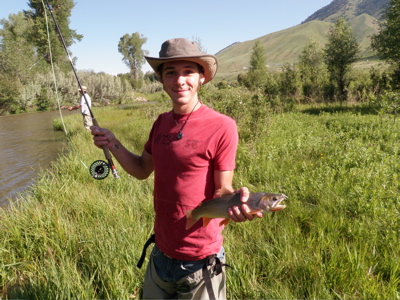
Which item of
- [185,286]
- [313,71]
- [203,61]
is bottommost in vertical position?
[185,286]

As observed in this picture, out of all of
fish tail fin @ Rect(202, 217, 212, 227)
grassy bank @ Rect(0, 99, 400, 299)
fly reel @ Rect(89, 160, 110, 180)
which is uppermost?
fly reel @ Rect(89, 160, 110, 180)

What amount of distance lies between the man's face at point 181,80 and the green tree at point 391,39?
20.4 m

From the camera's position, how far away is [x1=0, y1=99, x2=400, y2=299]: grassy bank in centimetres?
268

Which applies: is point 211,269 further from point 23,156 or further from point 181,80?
point 23,156

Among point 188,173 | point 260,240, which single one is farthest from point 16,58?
point 188,173

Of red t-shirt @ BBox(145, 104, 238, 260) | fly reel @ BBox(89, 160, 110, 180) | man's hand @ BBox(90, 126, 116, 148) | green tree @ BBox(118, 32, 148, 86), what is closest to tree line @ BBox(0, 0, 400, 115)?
fly reel @ BBox(89, 160, 110, 180)

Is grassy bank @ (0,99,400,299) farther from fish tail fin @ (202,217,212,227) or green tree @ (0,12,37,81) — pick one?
green tree @ (0,12,37,81)

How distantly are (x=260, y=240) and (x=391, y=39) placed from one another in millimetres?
19960

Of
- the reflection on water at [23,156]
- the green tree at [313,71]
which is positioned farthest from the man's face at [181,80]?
the green tree at [313,71]

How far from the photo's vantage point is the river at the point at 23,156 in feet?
29.3

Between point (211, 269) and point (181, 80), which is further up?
point (181, 80)

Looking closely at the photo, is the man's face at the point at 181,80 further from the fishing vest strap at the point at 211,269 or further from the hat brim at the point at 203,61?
the fishing vest strap at the point at 211,269

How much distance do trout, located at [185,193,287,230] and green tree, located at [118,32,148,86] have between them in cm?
8314

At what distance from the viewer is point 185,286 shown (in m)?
1.85
